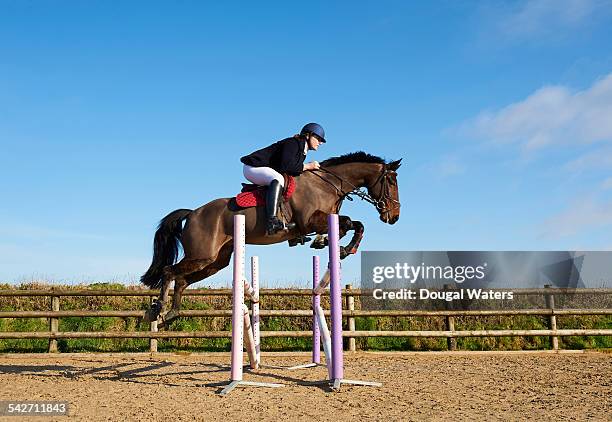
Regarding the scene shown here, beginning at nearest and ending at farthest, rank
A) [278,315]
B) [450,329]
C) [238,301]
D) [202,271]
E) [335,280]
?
[335,280]
[238,301]
[202,271]
[278,315]
[450,329]

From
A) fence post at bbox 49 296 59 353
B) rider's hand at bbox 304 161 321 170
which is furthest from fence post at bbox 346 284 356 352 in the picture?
fence post at bbox 49 296 59 353

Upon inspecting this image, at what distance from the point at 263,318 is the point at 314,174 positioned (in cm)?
548

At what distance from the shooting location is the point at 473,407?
182 inches

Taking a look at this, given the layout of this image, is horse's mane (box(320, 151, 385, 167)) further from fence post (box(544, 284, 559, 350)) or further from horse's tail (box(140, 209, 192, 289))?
fence post (box(544, 284, 559, 350))

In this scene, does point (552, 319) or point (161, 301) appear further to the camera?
point (552, 319)

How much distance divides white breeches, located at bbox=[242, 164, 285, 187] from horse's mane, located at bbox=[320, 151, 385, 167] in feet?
2.18

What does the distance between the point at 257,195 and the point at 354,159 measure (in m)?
1.14

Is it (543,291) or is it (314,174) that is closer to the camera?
(314,174)

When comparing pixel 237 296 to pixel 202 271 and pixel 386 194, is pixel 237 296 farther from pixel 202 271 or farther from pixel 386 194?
pixel 386 194

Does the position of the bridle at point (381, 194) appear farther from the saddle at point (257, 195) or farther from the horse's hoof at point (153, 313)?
the horse's hoof at point (153, 313)

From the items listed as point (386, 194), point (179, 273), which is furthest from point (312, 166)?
point (179, 273)

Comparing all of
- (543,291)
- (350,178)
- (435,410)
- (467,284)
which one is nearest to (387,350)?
(467,284)

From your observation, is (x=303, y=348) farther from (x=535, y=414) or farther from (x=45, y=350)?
(x=535, y=414)

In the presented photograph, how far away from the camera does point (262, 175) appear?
5.74 meters
